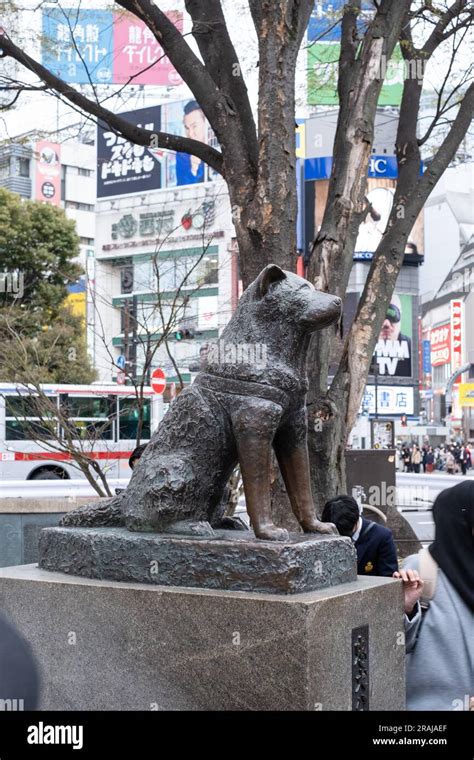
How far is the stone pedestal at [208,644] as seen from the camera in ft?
9.27

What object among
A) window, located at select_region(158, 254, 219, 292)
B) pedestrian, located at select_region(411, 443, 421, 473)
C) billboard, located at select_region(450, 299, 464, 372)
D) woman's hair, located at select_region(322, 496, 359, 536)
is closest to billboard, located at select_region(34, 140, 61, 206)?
billboard, located at select_region(450, 299, 464, 372)

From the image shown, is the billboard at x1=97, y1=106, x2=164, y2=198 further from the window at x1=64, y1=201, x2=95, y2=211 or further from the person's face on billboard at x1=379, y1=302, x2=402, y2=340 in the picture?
the person's face on billboard at x1=379, y1=302, x2=402, y2=340

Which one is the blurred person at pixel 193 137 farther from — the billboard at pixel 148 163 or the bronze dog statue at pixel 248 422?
the bronze dog statue at pixel 248 422

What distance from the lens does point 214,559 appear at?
10.1ft

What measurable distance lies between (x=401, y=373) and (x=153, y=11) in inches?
1642

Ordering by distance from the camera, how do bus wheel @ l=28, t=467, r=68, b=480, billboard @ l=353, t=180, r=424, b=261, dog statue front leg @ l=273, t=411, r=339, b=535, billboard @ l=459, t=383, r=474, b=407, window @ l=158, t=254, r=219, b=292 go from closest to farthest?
1. dog statue front leg @ l=273, t=411, r=339, b=535
2. window @ l=158, t=254, r=219, b=292
3. bus wheel @ l=28, t=467, r=68, b=480
4. billboard @ l=353, t=180, r=424, b=261
5. billboard @ l=459, t=383, r=474, b=407

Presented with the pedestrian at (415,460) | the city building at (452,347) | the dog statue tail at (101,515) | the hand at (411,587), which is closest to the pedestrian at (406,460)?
the pedestrian at (415,460)

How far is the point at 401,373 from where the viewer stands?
156 feet

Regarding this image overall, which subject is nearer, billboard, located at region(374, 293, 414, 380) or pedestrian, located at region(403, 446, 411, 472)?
pedestrian, located at region(403, 446, 411, 472)

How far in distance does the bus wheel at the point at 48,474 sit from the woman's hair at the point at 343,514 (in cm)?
1653

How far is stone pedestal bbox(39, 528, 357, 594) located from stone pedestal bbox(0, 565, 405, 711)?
49 millimetres

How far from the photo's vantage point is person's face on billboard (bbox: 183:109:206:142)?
47625 mm

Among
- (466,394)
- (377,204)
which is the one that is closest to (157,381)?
(377,204)

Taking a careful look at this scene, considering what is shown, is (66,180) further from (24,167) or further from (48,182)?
(24,167)
